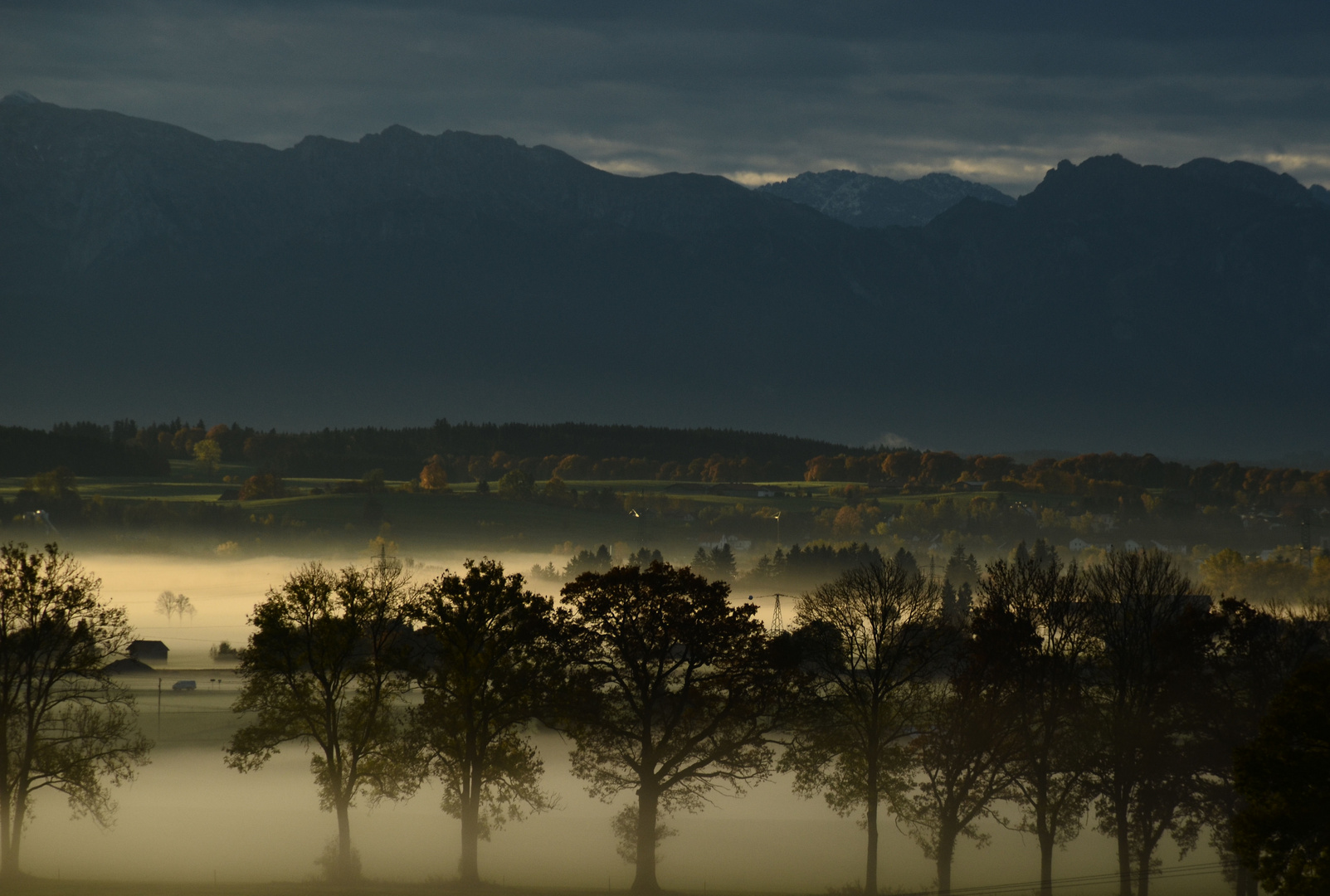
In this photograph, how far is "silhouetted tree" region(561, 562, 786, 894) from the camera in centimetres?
7975

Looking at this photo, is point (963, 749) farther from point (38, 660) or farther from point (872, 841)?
point (38, 660)

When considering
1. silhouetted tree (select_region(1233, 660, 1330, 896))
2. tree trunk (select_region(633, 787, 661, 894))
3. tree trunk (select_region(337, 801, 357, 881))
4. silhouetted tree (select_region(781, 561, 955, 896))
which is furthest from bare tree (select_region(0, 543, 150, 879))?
silhouetted tree (select_region(1233, 660, 1330, 896))

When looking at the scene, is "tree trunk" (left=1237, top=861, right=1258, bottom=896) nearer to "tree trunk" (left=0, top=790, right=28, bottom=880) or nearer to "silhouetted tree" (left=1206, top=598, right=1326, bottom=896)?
"silhouetted tree" (left=1206, top=598, right=1326, bottom=896)

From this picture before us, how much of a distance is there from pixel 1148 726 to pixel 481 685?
35.5m

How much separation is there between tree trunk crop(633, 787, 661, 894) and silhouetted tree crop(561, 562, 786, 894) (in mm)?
104

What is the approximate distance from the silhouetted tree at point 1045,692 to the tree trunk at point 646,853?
19.0 meters

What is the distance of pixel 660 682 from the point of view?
80.7 metres

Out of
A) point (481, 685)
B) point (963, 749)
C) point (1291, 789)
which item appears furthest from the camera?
point (481, 685)

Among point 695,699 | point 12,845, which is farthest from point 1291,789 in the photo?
point 12,845

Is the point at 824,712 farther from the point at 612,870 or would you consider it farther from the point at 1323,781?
the point at 1323,781

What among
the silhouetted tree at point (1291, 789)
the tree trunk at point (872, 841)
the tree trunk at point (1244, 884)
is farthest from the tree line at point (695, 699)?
the silhouetted tree at point (1291, 789)

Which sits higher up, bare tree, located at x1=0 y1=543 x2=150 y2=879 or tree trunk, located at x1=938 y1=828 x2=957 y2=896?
bare tree, located at x1=0 y1=543 x2=150 y2=879

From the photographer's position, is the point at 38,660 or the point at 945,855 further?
the point at 38,660

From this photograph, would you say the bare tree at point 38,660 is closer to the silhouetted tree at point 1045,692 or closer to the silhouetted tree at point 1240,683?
the silhouetted tree at point 1045,692
